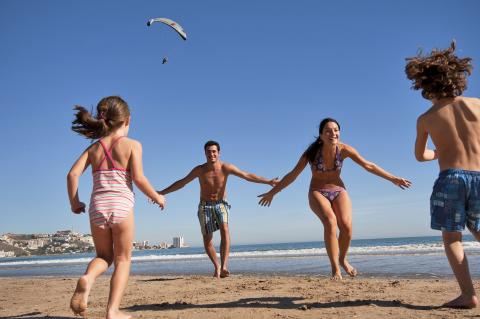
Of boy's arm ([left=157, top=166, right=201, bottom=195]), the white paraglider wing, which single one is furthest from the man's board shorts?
the white paraglider wing

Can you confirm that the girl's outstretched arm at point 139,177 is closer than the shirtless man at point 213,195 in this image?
Yes

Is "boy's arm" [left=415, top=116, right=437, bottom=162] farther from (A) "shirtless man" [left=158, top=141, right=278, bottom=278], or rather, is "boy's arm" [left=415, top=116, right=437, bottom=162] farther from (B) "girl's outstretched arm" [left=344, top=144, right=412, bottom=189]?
(A) "shirtless man" [left=158, top=141, right=278, bottom=278]

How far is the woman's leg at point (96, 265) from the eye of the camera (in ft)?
11.0

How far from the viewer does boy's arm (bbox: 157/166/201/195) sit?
7.88m

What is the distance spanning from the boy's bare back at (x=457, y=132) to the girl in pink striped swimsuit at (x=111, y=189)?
2458mm

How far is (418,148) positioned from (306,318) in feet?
6.11

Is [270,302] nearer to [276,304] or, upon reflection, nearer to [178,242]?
[276,304]

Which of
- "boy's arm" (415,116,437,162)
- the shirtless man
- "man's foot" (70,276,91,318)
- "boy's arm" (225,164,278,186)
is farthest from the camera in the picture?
the shirtless man

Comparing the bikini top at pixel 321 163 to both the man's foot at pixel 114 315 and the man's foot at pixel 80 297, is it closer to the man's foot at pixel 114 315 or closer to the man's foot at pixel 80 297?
the man's foot at pixel 114 315

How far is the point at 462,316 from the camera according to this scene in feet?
11.2

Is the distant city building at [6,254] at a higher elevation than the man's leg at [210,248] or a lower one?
lower

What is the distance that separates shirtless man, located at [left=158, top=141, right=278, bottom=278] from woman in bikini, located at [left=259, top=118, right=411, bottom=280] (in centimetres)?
223

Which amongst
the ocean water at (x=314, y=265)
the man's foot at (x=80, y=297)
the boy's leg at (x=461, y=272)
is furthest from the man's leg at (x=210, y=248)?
the boy's leg at (x=461, y=272)

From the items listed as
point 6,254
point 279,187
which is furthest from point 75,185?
point 6,254
